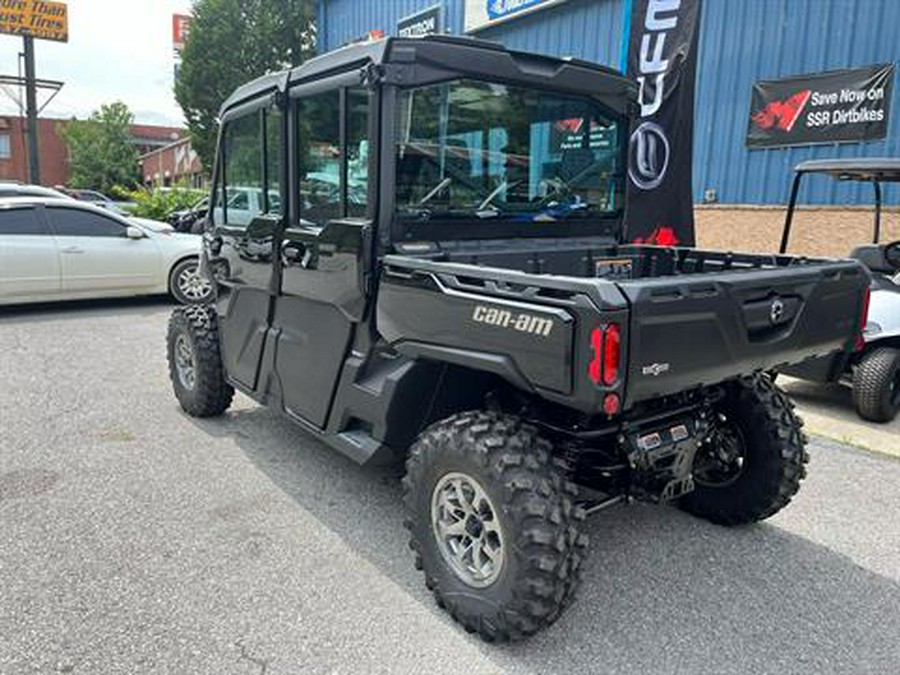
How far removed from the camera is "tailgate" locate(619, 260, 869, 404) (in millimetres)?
2379

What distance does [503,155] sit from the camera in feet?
11.8

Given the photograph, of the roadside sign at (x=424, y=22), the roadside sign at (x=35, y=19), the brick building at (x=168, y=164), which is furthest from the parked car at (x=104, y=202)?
the brick building at (x=168, y=164)

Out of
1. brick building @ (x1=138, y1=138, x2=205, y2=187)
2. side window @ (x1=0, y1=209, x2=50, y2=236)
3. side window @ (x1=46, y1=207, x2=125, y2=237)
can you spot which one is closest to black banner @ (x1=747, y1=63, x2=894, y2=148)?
side window @ (x1=46, y1=207, x2=125, y2=237)

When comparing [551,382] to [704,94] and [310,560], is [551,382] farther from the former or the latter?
[704,94]

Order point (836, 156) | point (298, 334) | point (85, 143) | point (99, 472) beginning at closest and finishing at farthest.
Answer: point (298, 334) < point (99, 472) < point (836, 156) < point (85, 143)

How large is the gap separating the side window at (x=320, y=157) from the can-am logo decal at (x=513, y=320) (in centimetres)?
118

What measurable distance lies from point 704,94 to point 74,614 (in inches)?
384

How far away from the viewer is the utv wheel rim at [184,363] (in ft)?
17.3

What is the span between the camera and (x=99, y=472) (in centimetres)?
434

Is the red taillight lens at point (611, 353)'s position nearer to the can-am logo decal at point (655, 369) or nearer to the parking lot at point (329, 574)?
the can-am logo decal at point (655, 369)

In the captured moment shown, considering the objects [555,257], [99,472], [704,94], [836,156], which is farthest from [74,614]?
[704,94]

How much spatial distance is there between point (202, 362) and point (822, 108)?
771 centimetres

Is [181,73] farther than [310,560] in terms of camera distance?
Yes

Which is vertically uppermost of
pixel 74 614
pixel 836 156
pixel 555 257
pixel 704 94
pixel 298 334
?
pixel 704 94
